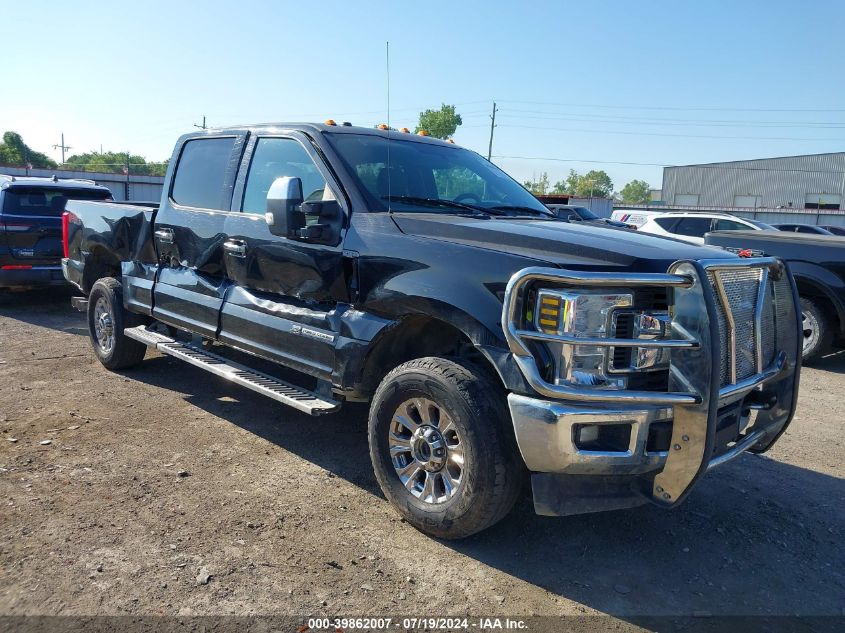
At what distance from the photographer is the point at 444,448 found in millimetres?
3299

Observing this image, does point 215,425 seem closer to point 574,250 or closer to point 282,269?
point 282,269

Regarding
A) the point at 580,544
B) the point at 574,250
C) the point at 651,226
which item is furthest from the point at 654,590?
the point at 651,226

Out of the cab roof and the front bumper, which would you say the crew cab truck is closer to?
the cab roof

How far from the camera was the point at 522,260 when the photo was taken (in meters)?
2.99

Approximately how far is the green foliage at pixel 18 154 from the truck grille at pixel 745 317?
71.8m

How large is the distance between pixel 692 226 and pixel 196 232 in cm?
1230

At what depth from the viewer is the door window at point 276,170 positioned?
167 inches

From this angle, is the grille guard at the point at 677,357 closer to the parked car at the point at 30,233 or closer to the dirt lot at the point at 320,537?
the dirt lot at the point at 320,537

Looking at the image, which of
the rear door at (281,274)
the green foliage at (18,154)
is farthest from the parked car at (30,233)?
the green foliage at (18,154)

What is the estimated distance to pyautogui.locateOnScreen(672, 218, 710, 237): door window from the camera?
47.6 feet

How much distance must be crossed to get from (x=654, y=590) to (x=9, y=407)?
4.83 meters

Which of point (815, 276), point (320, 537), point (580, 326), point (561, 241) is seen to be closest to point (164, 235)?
point (320, 537)

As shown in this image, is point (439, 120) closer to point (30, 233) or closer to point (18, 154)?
point (30, 233)

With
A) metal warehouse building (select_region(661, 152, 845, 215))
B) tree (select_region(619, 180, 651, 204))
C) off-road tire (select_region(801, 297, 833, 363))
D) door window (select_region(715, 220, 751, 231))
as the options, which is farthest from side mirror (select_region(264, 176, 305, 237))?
tree (select_region(619, 180, 651, 204))
